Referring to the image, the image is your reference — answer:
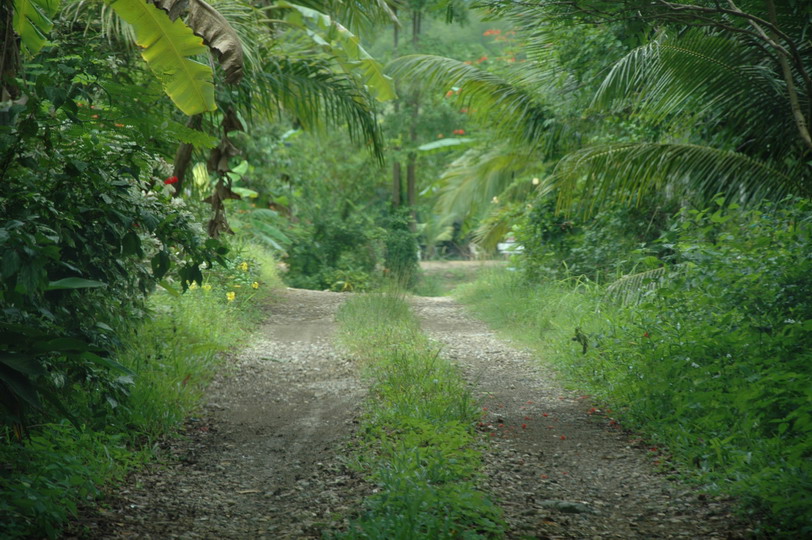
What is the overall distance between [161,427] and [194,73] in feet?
9.07

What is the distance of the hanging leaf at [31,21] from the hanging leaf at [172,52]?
0.50m

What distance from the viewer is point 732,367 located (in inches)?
168

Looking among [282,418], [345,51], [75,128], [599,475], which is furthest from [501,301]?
[75,128]

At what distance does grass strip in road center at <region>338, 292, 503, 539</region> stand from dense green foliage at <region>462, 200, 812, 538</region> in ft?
4.12

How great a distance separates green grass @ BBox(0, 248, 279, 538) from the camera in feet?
10.2

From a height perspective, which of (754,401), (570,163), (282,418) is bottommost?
(282,418)

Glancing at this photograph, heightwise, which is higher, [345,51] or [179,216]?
[345,51]

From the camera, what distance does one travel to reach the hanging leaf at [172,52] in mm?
5125

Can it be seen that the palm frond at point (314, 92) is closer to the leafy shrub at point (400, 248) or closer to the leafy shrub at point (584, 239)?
the leafy shrub at point (584, 239)

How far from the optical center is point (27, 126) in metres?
Result: 3.34

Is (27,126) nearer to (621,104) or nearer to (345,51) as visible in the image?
(345,51)

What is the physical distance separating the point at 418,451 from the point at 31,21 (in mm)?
3889

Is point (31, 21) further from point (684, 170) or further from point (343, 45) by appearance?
point (684, 170)

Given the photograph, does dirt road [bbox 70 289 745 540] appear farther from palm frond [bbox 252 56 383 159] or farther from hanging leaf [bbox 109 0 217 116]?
palm frond [bbox 252 56 383 159]
